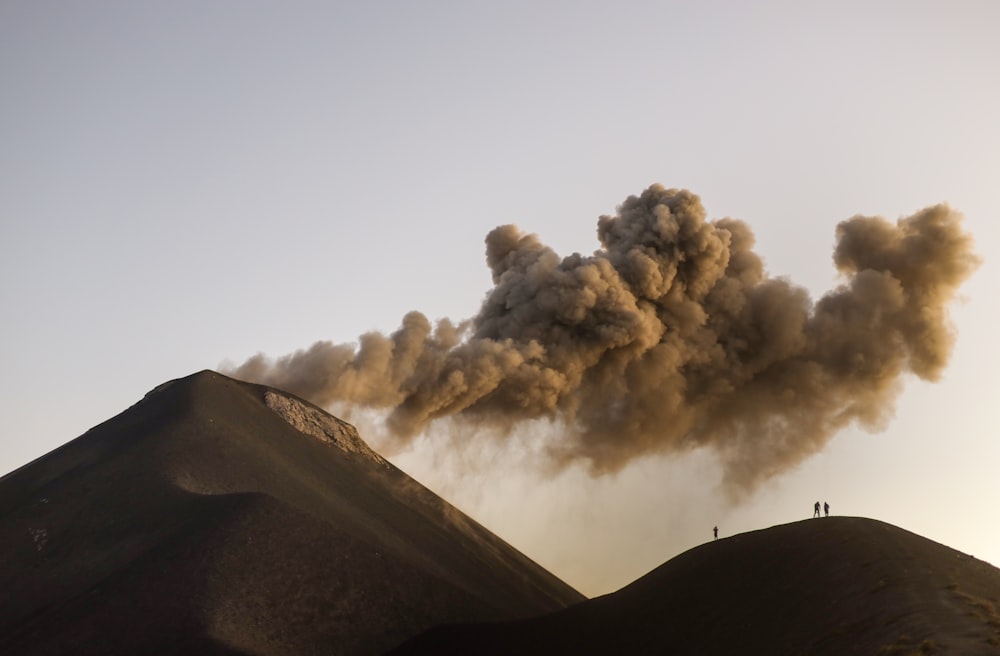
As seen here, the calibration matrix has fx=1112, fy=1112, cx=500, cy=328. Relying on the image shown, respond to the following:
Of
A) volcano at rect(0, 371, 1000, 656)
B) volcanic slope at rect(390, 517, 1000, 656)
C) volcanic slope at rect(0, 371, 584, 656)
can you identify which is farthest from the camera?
volcanic slope at rect(0, 371, 584, 656)

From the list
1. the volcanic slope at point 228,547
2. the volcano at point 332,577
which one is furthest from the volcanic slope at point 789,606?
the volcanic slope at point 228,547

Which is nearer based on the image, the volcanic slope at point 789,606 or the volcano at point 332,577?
the volcanic slope at point 789,606

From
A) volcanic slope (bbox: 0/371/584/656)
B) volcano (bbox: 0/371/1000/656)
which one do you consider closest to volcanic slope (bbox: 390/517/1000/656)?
volcano (bbox: 0/371/1000/656)

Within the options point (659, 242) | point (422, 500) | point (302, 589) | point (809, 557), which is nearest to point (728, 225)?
point (659, 242)

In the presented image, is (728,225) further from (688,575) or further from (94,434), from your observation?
(94,434)

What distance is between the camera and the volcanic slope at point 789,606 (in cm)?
4338

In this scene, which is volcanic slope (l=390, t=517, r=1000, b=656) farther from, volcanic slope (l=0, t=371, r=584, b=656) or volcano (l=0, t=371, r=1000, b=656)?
volcanic slope (l=0, t=371, r=584, b=656)


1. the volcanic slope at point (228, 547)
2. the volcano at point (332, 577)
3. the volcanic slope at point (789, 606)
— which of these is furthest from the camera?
the volcanic slope at point (228, 547)

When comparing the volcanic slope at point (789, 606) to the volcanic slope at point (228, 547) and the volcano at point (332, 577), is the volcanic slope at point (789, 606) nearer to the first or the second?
the volcano at point (332, 577)

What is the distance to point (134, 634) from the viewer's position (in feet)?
178

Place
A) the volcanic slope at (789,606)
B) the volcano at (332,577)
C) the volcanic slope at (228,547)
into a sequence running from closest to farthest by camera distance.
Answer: the volcanic slope at (789,606)
the volcano at (332,577)
the volcanic slope at (228,547)

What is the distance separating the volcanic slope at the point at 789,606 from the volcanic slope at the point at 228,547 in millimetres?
4808

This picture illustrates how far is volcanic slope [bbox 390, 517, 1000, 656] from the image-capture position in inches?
1708

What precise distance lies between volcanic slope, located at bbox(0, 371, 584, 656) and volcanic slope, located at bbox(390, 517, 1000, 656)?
481cm
